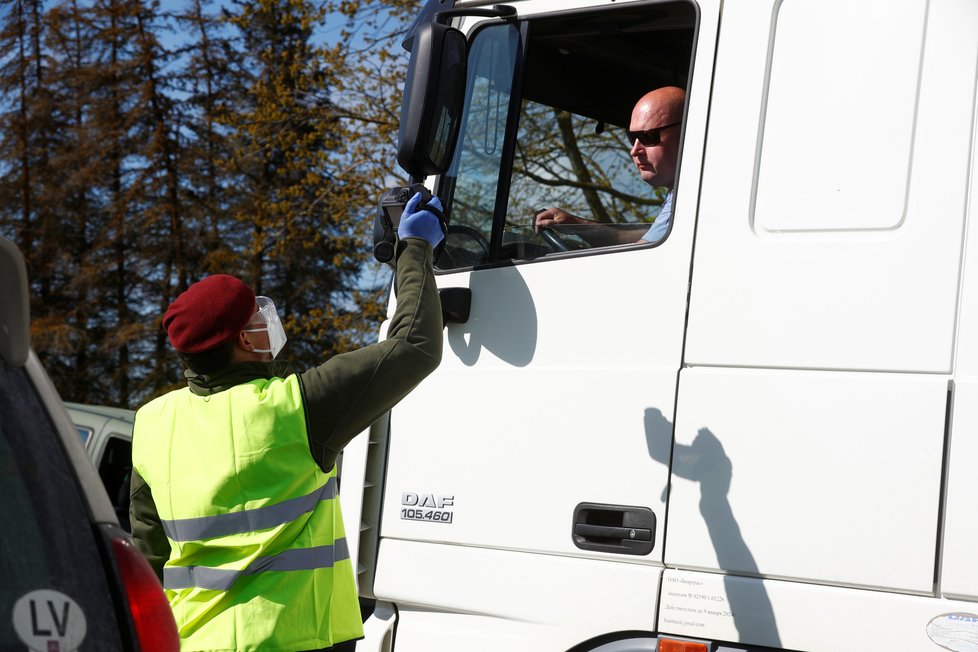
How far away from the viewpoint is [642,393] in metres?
2.61

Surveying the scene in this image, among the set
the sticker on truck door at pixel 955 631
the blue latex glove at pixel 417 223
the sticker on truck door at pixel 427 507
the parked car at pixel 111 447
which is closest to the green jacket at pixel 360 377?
the blue latex glove at pixel 417 223

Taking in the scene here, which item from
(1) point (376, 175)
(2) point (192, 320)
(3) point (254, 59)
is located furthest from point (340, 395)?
(3) point (254, 59)

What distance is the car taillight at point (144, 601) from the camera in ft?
5.37

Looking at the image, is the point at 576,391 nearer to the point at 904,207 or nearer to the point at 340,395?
the point at 340,395

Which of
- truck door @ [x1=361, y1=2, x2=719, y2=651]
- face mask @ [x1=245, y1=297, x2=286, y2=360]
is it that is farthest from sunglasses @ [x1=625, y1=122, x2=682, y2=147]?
face mask @ [x1=245, y1=297, x2=286, y2=360]

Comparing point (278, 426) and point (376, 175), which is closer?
point (278, 426)

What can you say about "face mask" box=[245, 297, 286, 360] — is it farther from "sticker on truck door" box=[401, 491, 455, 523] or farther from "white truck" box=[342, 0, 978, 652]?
"sticker on truck door" box=[401, 491, 455, 523]

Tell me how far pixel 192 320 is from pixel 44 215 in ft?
61.5

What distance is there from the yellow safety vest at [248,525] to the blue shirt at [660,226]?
963 mm

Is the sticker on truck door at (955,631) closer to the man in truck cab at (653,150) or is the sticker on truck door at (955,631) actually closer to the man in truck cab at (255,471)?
the man in truck cab at (653,150)

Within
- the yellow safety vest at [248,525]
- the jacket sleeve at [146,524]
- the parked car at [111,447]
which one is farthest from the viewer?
the parked car at [111,447]

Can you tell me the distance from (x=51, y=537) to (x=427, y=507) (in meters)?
1.42

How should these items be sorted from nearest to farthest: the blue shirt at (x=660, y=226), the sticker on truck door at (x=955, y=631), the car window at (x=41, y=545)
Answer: the car window at (x=41, y=545), the sticker on truck door at (x=955, y=631), the blue shirt at (x=660, y=226)

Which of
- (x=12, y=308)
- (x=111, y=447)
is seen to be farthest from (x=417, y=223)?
(x=111, y=447)
